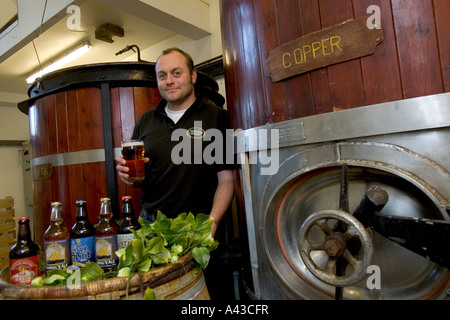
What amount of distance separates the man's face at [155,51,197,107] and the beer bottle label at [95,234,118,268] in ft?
3.17

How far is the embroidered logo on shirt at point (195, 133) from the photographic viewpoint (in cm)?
179

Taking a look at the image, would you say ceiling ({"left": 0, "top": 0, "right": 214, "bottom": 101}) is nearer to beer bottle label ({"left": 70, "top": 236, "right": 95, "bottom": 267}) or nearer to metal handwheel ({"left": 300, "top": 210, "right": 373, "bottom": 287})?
beer bottle label ({"left": 70, "top": 236, "right": 95, "bottom": 267})

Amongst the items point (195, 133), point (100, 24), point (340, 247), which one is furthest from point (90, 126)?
point (100, 24)

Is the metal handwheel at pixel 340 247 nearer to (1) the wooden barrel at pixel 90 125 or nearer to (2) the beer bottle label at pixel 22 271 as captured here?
(2) the beer bottle label at pixel 22 271

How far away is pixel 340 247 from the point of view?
97 cm

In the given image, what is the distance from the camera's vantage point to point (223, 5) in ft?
4.93

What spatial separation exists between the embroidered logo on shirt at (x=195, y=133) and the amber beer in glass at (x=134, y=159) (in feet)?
1.18

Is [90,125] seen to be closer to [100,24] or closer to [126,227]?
[126,227]
